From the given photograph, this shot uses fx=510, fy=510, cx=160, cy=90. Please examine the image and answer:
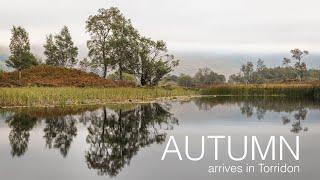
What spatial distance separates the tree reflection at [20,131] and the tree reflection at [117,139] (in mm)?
2140

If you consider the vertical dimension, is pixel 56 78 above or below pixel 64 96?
above

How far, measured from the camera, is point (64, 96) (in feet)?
128

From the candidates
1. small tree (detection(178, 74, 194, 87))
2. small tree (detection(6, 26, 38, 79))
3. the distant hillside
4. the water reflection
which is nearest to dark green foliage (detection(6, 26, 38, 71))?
small tree (detection(6, 26, 38, 79))

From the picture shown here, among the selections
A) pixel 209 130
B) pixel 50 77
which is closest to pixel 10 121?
pixel 209 130

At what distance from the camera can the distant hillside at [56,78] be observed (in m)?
53.3

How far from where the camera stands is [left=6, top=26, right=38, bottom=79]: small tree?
3045 inches

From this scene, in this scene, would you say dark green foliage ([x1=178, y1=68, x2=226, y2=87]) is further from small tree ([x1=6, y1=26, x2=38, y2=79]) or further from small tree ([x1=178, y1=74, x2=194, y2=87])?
small tree ([x1=6, y1=26, x2=38, y2=79])

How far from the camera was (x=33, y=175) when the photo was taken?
1161cm

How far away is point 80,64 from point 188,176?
7410cm

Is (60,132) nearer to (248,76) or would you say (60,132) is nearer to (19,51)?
(19,51)

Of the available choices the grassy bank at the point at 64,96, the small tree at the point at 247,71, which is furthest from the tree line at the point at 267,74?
the grassy bank at the point at 64,96

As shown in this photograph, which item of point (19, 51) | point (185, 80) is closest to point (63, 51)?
point (19, 51)

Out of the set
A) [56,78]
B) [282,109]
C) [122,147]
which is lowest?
[122,147]

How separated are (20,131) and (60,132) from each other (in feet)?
5.66
